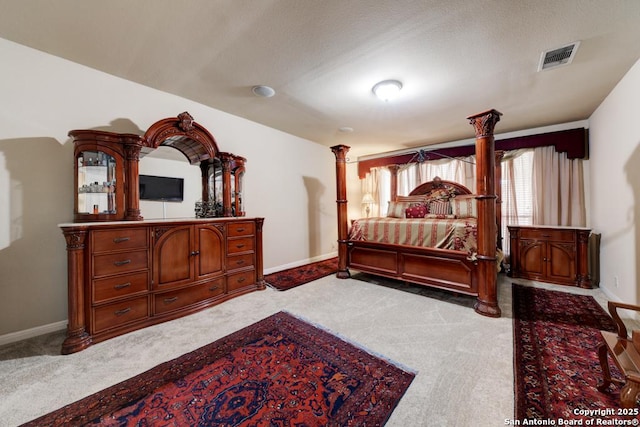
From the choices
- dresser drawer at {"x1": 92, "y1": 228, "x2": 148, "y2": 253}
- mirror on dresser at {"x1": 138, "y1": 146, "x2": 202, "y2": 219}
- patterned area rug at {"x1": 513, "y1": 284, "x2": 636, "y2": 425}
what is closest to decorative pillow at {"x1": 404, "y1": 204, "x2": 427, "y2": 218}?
patterned area rug at {"x1": 513, "y1": 284, "x2": 636, "y2": 425}

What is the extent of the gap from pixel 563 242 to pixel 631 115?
1.74m


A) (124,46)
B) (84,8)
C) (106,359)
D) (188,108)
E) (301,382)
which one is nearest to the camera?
(301,382)

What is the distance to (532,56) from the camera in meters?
2.20

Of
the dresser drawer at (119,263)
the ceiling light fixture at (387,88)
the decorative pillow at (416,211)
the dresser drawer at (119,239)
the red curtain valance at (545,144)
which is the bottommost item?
the dresser drawer at (119,263)

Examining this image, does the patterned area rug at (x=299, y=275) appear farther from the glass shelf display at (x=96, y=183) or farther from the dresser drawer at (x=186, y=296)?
the glass shelf display at (x=96, y=183)

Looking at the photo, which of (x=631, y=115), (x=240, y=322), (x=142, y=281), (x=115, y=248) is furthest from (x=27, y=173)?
(x=631, y=115)

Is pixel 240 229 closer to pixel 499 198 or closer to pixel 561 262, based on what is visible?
pixel 499 198

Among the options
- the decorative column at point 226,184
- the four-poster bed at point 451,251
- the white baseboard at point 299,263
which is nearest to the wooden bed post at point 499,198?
the four-poster bed at point 451,251

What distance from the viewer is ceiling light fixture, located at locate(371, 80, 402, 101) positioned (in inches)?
103

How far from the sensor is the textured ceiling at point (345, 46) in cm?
169

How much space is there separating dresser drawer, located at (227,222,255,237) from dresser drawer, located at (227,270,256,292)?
52 cm

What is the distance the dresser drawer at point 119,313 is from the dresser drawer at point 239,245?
1.00 meters

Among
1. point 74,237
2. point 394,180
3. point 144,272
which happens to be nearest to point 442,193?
point 394,180

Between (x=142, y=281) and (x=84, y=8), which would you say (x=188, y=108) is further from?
(x=142, y=281)
